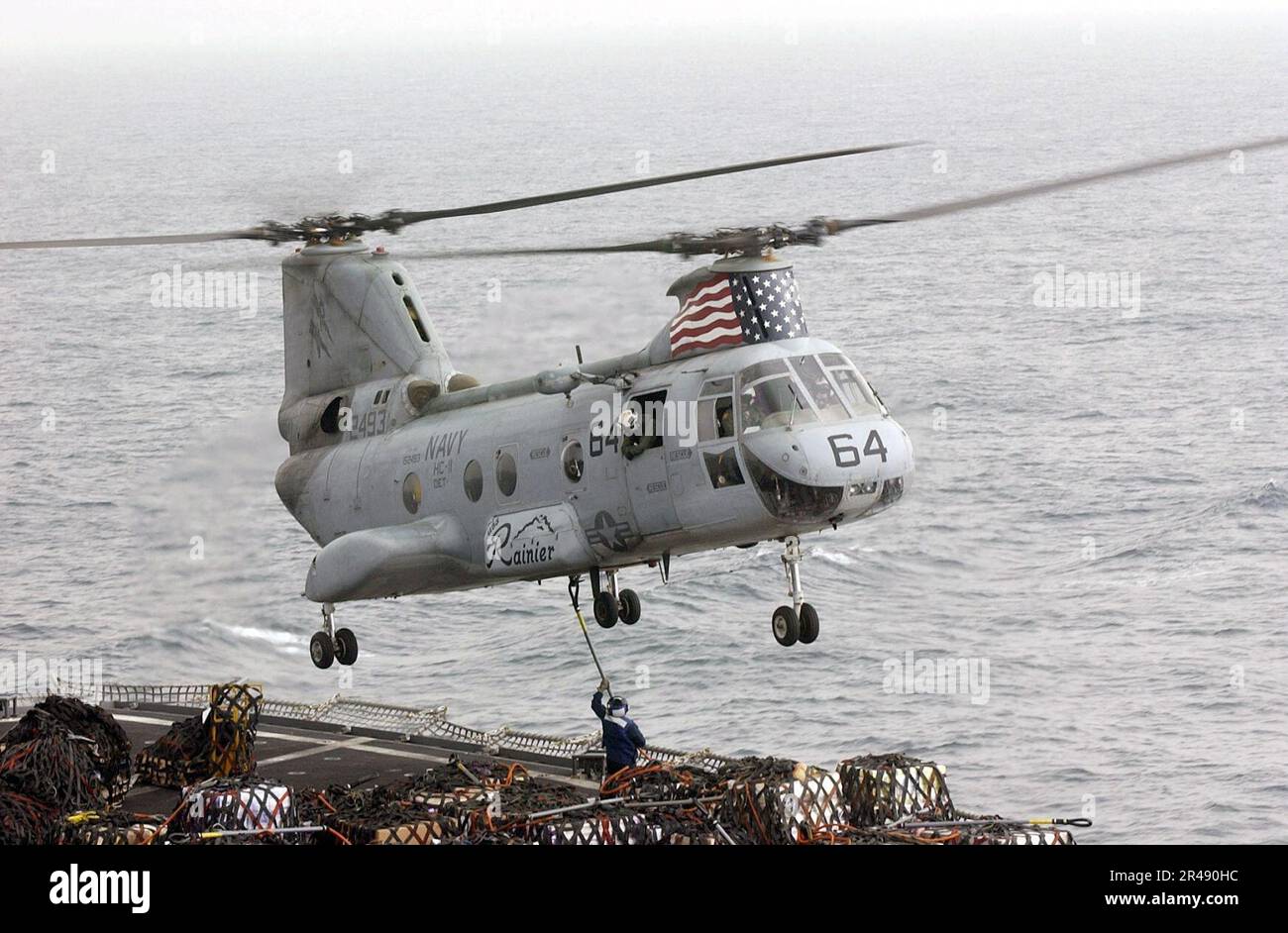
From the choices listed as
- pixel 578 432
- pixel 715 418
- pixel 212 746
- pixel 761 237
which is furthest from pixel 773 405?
pixel 212 746

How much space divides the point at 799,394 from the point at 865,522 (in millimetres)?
47799

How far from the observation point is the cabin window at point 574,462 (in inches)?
1101

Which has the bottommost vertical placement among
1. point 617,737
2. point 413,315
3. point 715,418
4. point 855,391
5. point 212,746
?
point 212,746

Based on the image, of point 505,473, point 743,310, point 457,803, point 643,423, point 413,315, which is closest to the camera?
point 743,310

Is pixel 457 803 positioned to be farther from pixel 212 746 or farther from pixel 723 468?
pixel 212 746

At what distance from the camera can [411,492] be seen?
100 ft

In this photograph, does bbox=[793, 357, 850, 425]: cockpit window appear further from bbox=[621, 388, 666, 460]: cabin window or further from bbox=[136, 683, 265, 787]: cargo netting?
bbox=[136, 683, 265, 787]: cargo netting

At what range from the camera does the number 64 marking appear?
25.3 meters

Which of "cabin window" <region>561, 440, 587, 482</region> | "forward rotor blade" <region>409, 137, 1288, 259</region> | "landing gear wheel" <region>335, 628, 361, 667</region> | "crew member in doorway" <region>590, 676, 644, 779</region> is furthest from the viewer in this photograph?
"landing gear wheel" <region>335, 628, 361, 667</region>

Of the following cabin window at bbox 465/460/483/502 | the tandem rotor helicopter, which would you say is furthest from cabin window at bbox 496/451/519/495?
cabin window at bbox 465/460/483/502

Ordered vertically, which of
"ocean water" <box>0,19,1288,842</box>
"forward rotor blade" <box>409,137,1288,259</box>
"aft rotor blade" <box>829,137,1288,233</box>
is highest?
"aft rotor blade" <box>829,137,1288,233</box>

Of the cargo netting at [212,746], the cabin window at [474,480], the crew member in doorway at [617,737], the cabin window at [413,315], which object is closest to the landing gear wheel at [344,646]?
the cargo netting at [212,746]

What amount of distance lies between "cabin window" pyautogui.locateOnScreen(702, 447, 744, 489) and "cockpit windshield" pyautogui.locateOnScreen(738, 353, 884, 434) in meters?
0.41
